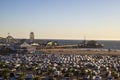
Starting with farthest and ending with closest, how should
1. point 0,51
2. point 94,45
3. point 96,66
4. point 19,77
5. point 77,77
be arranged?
1. point 94,45
2. point 0,51
3. point 96,66
4. point 77,77
5. point 19,77

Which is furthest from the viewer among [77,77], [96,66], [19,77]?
[96,66]

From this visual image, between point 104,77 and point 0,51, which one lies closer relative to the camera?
point 104,77

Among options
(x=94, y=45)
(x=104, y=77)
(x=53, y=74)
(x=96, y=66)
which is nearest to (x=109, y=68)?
(x=96, y=66)

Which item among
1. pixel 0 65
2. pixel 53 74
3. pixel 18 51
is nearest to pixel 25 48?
pixel 18 51

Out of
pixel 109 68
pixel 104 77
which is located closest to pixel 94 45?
pixel 109 68

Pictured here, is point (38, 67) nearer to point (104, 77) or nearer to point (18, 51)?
point (104, 77)

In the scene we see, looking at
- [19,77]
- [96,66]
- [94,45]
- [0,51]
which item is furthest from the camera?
[94,45]

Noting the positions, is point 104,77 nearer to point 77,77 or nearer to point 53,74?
point 77,77

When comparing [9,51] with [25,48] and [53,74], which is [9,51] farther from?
[53,74]

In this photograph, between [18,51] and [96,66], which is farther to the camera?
[18,51]

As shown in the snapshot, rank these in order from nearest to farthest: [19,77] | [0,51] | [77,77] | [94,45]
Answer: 1. [19,77]
2. [77,77]
3. [0,51]
4. [94,45]
